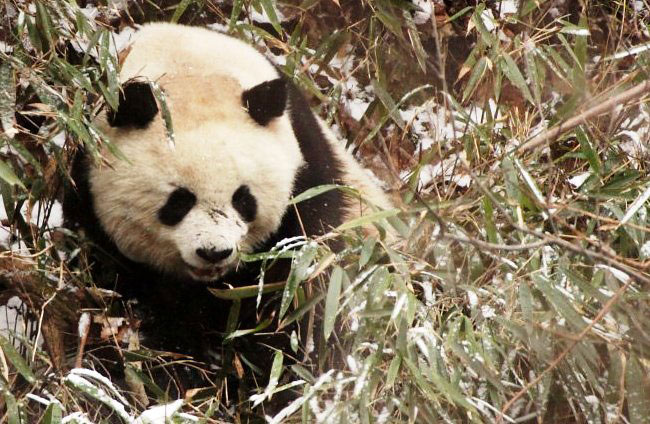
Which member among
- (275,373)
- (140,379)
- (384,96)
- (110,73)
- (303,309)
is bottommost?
(140,379)

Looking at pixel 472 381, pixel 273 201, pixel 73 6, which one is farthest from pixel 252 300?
pixel 73 6

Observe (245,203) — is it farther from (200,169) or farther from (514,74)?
(514,74)

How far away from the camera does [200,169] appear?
89.6 inches

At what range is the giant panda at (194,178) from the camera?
7.53 feet

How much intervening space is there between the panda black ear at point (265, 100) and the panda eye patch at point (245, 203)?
0.63 feet

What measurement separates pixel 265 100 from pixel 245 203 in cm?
26

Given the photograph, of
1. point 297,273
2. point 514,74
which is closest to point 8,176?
point 297,273

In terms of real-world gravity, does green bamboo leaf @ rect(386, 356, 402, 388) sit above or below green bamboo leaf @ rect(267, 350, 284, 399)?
above

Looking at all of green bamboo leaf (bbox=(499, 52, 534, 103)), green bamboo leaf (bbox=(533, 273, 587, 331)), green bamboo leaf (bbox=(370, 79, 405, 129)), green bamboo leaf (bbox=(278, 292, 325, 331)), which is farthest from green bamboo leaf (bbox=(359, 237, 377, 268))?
green bamboo leaf (bbox=(499, 52, 534, 103))

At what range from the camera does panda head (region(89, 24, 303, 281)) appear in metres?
2.29

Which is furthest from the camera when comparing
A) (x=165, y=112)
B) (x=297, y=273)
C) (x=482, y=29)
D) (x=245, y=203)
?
(x=482, y=29)

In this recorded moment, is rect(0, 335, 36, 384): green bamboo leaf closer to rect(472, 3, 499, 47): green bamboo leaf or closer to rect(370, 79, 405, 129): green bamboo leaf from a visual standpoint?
rect(370, 79, 405, 129): green bamboo leaf

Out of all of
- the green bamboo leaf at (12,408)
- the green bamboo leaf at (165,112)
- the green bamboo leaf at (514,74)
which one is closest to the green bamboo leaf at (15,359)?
the green bamboo leaf at (12,408)

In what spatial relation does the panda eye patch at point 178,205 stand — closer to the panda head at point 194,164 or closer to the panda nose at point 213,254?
the panda head at point 194,164
